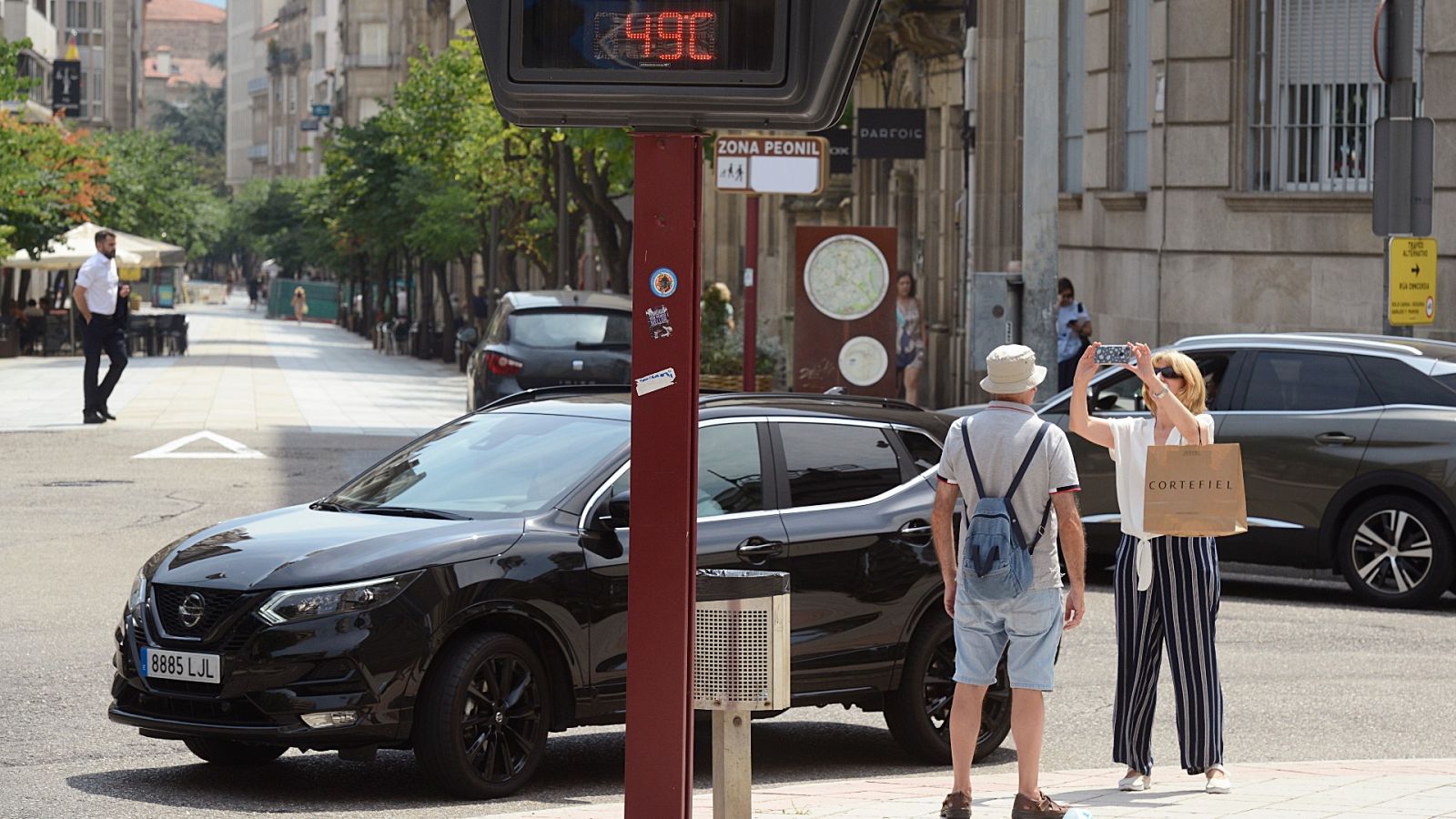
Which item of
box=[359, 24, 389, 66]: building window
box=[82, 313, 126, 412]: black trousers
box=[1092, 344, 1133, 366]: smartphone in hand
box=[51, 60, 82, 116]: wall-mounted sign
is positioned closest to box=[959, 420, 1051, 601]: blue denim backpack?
box=[1092, 344, 1133, 366]: smartphone in hand

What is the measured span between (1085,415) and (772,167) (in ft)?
38.5

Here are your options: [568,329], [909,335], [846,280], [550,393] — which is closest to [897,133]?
[909,335]

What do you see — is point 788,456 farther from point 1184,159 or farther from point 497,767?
point 1184,159

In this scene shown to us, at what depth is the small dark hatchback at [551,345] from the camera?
2197cm

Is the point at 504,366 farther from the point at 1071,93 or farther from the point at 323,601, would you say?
the point at 323,601

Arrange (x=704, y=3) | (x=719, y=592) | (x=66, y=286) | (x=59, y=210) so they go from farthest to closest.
A: 1. (x=66, y=286)
2. (x=59, y=210)
3. (x=719, y=592)
4. (x=704, y=3)

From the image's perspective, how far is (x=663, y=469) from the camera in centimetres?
539

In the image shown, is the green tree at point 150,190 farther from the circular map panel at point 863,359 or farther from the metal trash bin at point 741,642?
the metal trash bin at point 741,642

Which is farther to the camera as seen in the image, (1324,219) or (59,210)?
(59,210)

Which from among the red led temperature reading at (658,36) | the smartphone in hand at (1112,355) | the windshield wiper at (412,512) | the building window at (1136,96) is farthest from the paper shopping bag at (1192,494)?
Answer: the building window at (1136,96)

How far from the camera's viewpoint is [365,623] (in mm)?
8133

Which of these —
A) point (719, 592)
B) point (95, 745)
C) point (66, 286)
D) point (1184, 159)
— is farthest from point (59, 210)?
point (719, 592)

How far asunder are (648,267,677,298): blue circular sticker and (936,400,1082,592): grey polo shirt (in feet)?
7.64

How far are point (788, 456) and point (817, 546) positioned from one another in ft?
1.37
